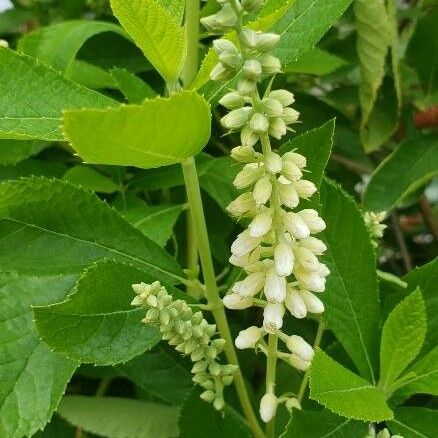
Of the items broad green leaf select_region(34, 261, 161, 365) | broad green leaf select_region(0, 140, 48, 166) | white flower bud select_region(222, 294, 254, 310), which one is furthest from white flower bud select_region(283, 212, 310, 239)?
broad green leaf select_region(0, 140, 48, 166)

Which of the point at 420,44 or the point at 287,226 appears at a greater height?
the point at 420,44

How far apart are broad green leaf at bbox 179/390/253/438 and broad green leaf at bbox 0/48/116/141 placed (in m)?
0.41

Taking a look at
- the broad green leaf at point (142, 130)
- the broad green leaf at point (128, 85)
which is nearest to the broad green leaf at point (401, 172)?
the broad green leaf at point (128, 85)

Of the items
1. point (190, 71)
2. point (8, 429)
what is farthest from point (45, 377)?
point (190, 71)

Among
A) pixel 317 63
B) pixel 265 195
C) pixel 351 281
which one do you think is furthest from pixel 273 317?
pixel 317 63

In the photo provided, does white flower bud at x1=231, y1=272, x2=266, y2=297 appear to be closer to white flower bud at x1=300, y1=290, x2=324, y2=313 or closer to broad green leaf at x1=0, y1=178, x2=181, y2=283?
white flower bud at x1=300, y1=290, x2=324, y2=313

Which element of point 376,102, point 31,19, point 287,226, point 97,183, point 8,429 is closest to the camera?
point 287,226

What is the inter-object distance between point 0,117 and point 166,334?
30 centimetres

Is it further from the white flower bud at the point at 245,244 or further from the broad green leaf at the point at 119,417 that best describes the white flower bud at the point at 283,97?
the broad green leaf at the point at 119,417

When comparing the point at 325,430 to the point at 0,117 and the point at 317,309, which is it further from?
the point at 0,117

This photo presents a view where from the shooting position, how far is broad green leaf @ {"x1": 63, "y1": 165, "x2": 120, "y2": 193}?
1241 millimetres

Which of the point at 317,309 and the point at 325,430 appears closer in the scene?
the point at 317,309

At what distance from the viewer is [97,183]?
126cm

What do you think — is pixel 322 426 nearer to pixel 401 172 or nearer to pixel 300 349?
pixel 300 349
